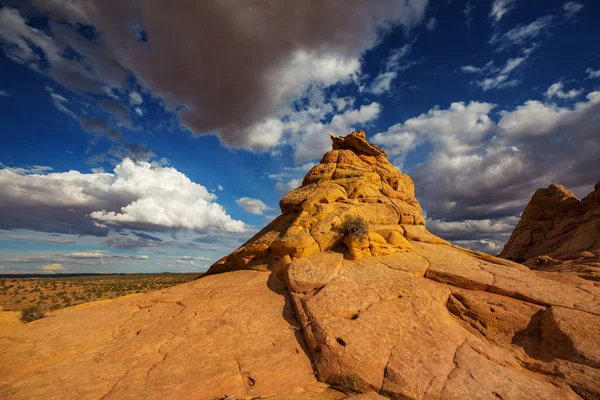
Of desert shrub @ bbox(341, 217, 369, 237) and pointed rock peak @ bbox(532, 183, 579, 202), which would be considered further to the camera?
pointed rock peak @ bbox(532, 183, 579, 202)

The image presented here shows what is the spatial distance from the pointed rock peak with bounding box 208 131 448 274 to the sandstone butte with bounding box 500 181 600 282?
24.5 meters

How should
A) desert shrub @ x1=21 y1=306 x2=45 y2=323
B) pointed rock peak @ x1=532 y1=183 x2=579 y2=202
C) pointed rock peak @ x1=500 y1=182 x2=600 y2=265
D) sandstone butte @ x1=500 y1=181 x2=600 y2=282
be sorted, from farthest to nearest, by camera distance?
pointed rock peak @ x1=532 y1=183 x2=579 y2=202 < pointed rock peak @ x1=500 y1=182 x2=600 y2=265 < sandstone butte @ x1=500 y1=181 x2=600 y2=282 < desert shrub @ x1=21 y1=306 x2=45 y2=323

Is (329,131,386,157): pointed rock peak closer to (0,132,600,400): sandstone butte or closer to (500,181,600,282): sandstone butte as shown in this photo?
(0,132,600,400): sandstone butte

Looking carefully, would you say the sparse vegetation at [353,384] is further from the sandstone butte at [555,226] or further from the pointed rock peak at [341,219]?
the sandstone butte at [555,226]

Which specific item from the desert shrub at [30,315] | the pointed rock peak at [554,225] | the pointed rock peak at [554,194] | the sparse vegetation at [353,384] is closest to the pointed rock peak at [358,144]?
the sparse vegetation at [353,384]

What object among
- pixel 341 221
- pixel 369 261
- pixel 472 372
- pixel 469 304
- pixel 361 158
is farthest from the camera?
pixel 361 158

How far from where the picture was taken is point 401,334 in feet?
30.5

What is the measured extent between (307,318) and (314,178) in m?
12.4

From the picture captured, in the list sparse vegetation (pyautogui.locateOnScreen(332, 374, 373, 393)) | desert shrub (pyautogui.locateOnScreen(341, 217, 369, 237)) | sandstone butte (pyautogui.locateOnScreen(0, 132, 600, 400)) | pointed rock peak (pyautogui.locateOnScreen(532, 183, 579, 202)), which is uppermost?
pointed rock peak (pyautogui.locateOnScreen(532, 183, 579, 202))

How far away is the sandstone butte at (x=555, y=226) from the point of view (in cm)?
3400

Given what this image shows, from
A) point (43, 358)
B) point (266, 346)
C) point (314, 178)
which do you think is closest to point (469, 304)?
point (266, 346)

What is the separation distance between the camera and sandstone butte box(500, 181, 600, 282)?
1339 inches

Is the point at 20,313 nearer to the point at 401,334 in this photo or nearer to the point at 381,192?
the point at 401,334

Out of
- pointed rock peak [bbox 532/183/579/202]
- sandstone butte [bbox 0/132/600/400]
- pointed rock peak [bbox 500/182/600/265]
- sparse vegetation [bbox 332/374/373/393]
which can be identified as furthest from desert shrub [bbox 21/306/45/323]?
pointed rock peak [bbox 532/183/579/202]
